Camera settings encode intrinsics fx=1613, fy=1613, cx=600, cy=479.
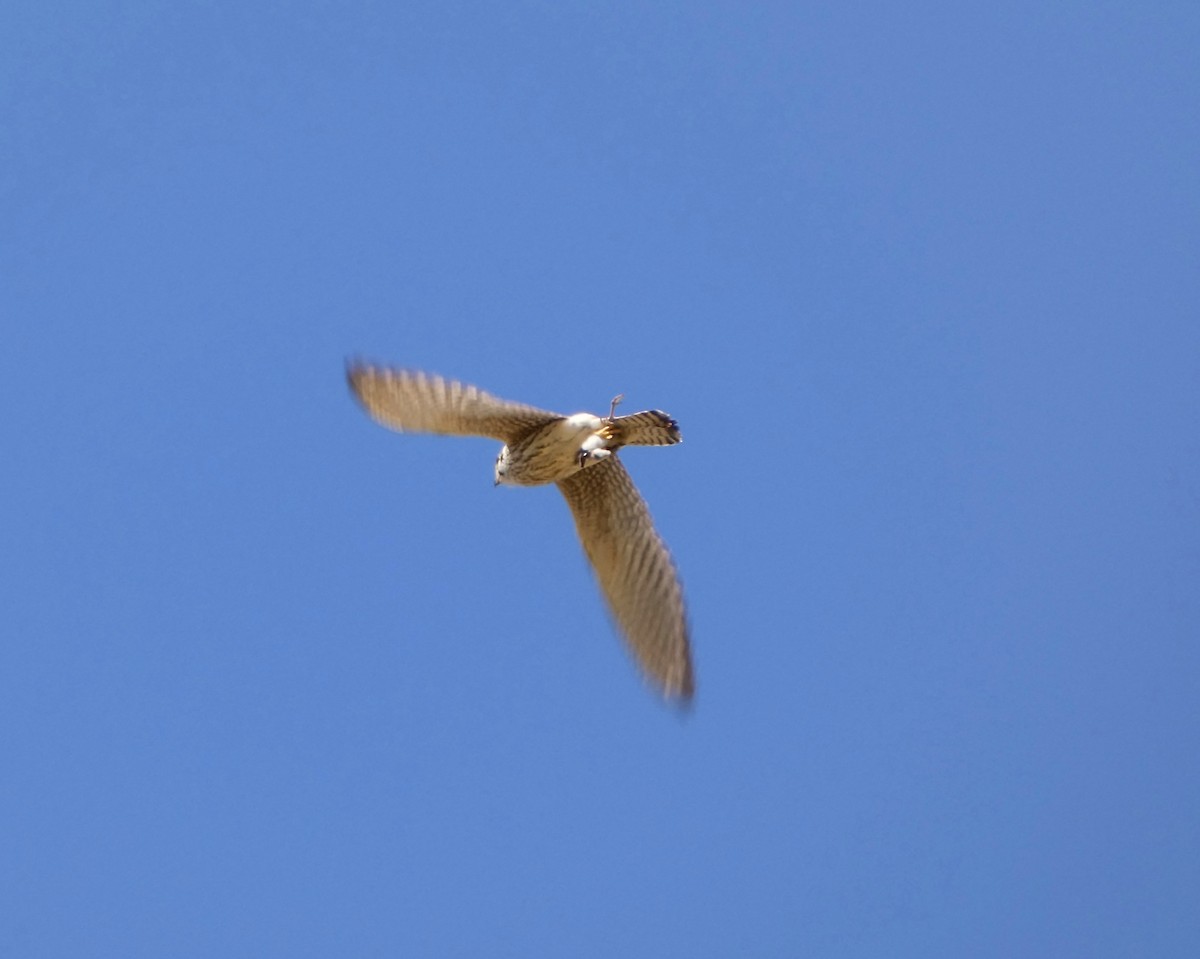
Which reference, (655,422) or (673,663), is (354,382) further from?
(673,663)

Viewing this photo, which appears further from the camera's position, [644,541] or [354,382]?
[644,541]

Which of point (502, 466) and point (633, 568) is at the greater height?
point (502, 466)

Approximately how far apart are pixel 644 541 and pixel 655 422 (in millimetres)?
1163

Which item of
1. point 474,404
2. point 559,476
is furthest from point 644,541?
point 474,404

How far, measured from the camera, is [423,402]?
29.7 feet

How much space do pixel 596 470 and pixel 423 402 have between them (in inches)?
66.6

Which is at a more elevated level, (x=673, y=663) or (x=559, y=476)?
(x=559, y=476)

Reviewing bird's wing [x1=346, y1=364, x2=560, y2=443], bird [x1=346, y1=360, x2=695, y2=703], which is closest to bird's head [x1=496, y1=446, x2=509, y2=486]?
bird [x1=346, y1=360, x2=695, y2=703]

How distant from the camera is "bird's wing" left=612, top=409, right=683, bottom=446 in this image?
9.61 meters

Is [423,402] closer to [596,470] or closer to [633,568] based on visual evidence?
[596,470]

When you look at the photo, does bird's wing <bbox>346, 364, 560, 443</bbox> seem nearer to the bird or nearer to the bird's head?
the bird

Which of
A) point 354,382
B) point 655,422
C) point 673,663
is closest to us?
point 354,382

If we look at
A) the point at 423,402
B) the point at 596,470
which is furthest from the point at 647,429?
the point at 423,402

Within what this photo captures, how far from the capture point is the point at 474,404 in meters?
9.22
